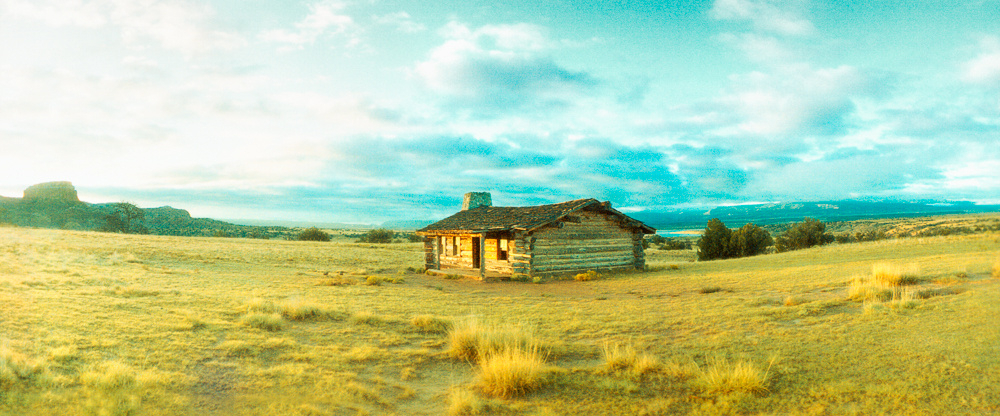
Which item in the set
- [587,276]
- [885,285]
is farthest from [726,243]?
[885,285]

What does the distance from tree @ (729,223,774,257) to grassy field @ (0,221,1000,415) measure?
23.4 meters

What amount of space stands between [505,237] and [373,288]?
289 inches

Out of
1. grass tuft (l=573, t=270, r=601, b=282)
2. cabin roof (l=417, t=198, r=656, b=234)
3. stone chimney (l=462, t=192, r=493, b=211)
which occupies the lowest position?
grass tuft (l=573, t=270, r=601, b=282)

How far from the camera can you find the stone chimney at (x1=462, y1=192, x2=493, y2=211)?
101ft

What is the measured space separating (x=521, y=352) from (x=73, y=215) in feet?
355

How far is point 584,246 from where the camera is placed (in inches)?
898

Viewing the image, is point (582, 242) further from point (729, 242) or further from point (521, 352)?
point (729, 242)

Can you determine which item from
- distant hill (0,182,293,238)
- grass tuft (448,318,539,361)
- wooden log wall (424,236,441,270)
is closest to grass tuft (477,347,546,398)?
grass tuft (448,318,539,361)

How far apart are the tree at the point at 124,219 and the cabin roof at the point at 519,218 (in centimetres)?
6834

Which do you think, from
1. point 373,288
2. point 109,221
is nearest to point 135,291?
point 373,288

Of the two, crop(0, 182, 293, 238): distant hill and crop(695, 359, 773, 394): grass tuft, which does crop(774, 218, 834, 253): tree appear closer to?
crop(695, 359, 773, 394): grass tuft

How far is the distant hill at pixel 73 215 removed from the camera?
7881cm

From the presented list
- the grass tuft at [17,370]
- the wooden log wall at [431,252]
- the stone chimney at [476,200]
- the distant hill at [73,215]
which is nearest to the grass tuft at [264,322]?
the grass tuft at [17,370]

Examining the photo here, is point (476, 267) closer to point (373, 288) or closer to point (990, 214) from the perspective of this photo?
point (373, 288)
